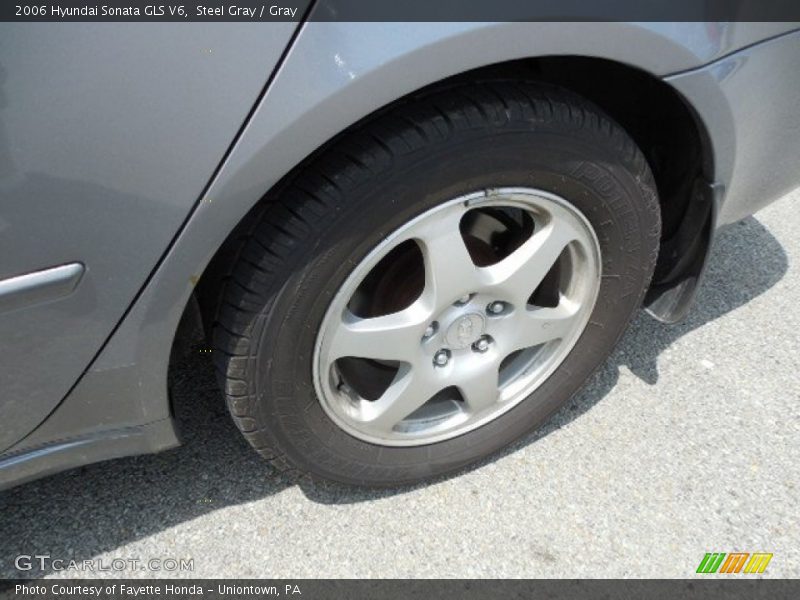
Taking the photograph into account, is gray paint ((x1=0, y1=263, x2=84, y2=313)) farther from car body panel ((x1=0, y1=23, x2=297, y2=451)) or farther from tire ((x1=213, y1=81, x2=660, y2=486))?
tire ((x1=213, y1=81, x2=660, y2=486))

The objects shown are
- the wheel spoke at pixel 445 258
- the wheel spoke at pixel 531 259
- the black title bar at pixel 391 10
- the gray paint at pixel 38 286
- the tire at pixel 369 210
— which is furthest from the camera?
the wheel spoke at pixel 531 259

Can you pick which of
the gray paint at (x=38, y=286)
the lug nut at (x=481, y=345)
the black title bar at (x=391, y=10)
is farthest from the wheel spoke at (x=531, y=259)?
the gray paint at (x=38, y=286)

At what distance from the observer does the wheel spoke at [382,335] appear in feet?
4.78

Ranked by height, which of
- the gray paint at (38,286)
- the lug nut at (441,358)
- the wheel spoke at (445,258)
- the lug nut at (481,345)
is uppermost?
the wheel spoke at (445,258)

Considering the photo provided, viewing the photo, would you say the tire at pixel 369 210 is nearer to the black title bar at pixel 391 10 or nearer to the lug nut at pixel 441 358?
the lug nut at pixel 441 358

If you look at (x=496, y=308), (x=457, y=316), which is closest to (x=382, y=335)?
(x=457, y=316)

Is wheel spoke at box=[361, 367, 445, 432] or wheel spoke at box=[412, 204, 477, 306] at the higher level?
wheel spoke at box=[412, 204, 477, 306]

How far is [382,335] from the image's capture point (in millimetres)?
1487

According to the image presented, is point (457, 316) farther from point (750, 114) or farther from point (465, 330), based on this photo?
point (750, 114)

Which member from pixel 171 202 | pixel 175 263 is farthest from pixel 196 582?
pixel 171 202

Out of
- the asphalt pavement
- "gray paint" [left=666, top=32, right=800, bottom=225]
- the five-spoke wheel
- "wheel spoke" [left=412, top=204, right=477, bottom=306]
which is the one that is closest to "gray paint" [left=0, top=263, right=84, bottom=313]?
the five-spoke wheel

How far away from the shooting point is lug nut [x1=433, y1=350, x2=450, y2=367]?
5.38 feet

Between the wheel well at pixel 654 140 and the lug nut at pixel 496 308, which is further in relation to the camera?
the lug nut at pixel 496 308

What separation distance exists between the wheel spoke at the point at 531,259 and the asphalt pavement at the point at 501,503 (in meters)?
0.57
